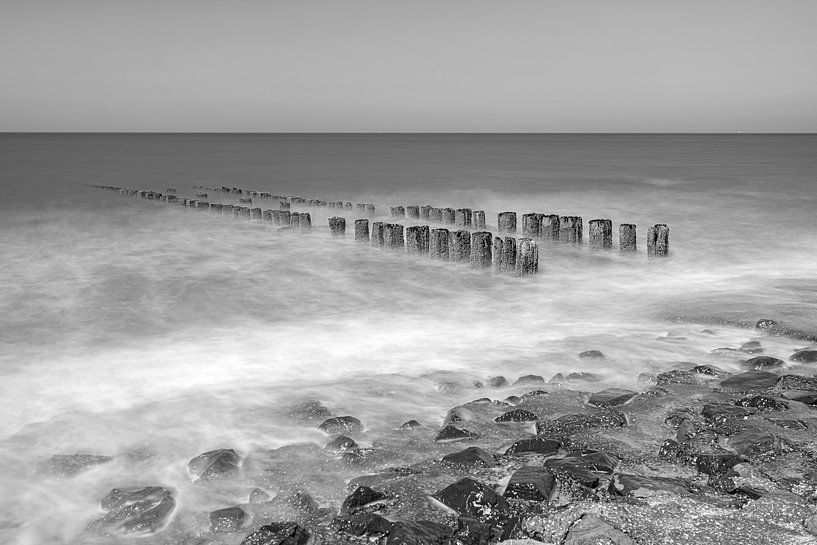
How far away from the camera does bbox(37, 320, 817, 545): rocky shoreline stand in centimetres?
304

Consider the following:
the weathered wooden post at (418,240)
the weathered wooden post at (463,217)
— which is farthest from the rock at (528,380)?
the weathered wooden post at (463,217)

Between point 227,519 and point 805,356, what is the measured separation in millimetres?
4939

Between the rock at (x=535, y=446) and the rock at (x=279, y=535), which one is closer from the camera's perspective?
the rock at (x=279, y=535)

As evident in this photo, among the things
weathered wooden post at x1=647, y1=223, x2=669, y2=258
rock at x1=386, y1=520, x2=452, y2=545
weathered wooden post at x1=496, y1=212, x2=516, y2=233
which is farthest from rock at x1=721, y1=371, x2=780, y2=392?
weathered wooden post at x1=496, y1=212, x2=516, y2=233

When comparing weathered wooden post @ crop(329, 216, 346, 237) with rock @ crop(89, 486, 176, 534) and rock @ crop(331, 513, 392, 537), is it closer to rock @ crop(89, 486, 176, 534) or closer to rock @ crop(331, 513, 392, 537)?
rock @ crop(89, 486, 176, 534)

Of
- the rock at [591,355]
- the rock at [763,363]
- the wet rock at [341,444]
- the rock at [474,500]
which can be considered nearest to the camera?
the rock at [474,500]

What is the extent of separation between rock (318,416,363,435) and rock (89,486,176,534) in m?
1.10

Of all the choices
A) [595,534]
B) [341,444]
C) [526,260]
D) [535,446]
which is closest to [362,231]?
[526,260]

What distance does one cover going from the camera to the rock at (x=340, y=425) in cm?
435

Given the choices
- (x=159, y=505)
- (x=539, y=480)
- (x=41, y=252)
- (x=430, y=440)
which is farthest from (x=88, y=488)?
(x=41, y=252)

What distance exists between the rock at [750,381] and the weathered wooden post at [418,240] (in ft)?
22.5

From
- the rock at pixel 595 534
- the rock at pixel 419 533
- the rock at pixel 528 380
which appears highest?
the rock at pixel 595 534

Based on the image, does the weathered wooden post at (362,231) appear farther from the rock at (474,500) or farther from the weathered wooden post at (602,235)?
the rock at (474,500)

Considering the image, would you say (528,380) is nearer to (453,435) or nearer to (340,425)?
(453,435)
